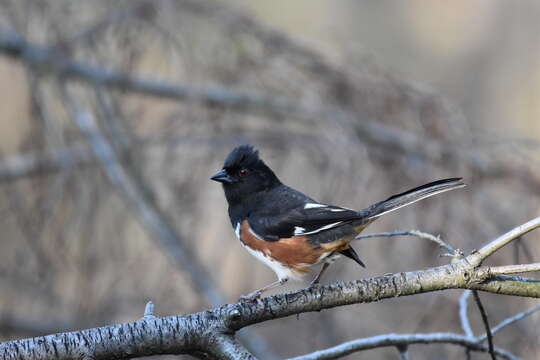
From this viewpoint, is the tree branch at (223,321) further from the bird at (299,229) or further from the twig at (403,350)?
the bird at (299,229)

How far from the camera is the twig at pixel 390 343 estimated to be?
221 cm

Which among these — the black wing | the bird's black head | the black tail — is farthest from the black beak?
the black tail

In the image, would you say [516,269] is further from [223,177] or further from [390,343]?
[223,177]

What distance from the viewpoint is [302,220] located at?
2.90m

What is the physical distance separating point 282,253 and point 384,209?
47 centimetres

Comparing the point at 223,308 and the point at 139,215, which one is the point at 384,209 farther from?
the point at 139,215

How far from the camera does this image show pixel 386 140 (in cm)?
394

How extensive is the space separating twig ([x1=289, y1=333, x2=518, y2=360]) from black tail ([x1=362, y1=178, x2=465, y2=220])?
475mm

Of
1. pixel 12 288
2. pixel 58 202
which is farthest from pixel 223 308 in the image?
pixel 12 288

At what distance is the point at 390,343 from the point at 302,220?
2.52ft

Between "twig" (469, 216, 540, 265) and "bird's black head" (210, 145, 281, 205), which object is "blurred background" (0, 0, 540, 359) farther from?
"twig" (469, 216, 540, 265)

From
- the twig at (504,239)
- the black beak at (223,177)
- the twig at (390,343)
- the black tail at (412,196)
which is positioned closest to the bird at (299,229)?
the black tail at (412,196)

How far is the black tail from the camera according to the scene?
2355 millimetres

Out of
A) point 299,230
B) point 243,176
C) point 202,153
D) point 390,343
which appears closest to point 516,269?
point 390,343
